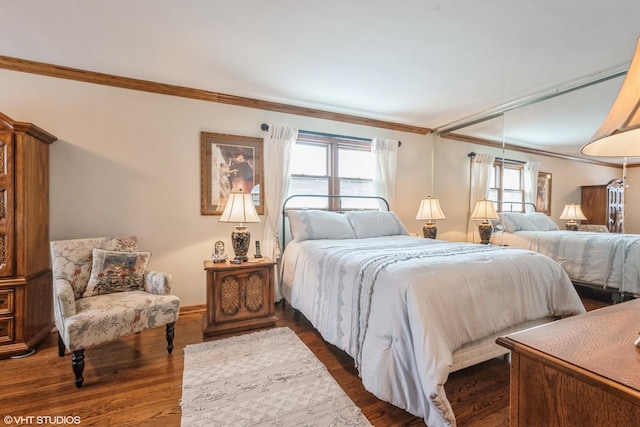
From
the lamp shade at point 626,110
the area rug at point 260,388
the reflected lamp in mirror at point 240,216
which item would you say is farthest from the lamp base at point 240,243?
the lamp shade at point 626,110

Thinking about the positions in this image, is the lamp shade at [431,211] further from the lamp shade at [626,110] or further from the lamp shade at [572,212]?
the lamp shade at [626,110]

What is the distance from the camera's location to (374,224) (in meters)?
3.50

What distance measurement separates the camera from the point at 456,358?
5.69 feet

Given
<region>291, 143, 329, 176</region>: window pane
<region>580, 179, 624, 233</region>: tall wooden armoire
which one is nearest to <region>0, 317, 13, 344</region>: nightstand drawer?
<region>291, 143, 329, 176</region>: window pane

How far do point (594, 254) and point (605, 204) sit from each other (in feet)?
1.49

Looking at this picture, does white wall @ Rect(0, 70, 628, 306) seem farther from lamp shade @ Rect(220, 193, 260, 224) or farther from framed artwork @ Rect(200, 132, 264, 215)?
lamp shade @ Rect(220, 193, 260, 224)

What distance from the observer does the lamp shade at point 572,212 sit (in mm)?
2766

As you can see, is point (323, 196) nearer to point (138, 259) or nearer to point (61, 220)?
point (138, 259)

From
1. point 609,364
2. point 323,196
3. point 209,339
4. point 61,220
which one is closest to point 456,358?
point 609,364

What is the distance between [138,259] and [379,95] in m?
2.96

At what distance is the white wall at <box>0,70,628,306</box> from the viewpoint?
8.85 feet

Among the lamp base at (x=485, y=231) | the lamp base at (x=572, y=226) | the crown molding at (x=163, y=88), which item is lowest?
the lamp base at (x=485, y=231)
